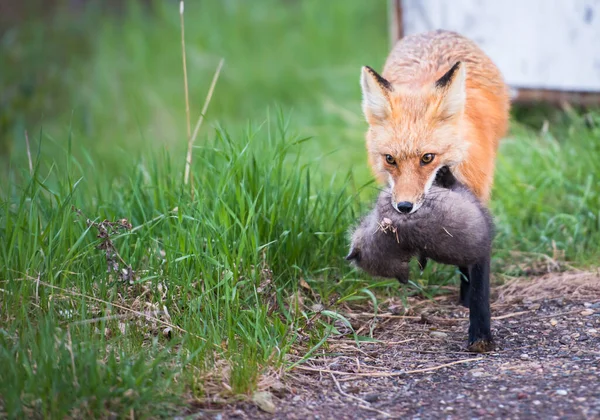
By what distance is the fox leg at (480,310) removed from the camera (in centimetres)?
389

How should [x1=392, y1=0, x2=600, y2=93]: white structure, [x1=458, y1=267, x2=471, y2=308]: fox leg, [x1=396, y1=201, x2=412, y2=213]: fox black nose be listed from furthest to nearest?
[x1=392, y1=0, x2=600, y2=93]: white structure
[x1=458, y1=267, x2=471, y2=308]: fox leg
[x1=396, y1=201, x2=412, y2=213]: fox black nose

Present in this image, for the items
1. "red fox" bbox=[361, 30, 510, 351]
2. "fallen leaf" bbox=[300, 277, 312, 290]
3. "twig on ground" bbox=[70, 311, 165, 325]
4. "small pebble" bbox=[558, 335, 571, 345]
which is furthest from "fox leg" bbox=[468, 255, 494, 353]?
"twig on ground" bbox=[70, 311, 165, 325]

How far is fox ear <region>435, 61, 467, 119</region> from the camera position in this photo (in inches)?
163

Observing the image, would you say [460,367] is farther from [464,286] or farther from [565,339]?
[464,286]

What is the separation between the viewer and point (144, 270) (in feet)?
13.4

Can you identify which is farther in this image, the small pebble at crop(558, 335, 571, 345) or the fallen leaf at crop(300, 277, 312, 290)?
the fallen leaf at crop(300, 277, 312, 290)

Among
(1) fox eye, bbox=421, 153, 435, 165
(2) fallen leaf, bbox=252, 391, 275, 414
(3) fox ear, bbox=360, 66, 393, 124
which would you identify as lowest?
(2) fallen leaf, bbox=252, 391, 275, 414

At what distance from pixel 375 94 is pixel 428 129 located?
0.38m

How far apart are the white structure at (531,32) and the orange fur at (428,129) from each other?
7.88 feet

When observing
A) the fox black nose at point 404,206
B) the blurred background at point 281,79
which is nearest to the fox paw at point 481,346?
the fox black nose at point 404,206

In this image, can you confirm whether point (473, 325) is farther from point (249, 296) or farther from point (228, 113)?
point (228, 113)

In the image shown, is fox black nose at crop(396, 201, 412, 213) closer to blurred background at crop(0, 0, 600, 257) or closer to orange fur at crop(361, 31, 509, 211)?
orange fur at crop(361, 31, 509, 211)

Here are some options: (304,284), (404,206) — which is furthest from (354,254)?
(304,284)

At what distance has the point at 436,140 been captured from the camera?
4098mm
